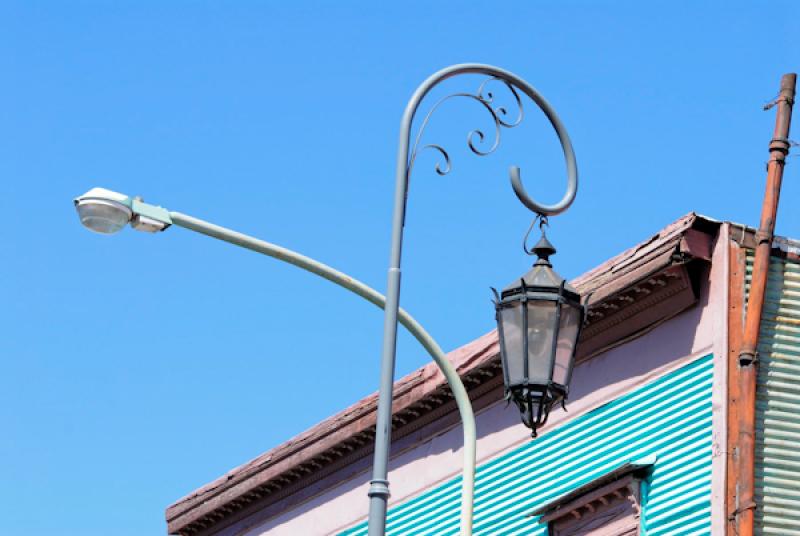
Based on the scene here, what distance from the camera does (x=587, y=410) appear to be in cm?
1748

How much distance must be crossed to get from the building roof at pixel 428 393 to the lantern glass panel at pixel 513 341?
300cm

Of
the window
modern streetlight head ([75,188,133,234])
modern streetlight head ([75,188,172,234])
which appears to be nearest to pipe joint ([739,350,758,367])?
the window

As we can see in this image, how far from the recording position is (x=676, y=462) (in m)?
16.0

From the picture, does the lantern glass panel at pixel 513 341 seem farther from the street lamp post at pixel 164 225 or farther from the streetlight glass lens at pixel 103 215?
the streetlight glass lens at pixel 103 215

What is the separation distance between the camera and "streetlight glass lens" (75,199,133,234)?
37.3 ft

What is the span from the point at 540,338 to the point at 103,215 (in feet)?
10.0

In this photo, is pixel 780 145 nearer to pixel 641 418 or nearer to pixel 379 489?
pixel 641 418

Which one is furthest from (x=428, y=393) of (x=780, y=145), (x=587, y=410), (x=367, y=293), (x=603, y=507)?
(x=367, y=293)

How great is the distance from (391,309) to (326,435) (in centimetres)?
1065

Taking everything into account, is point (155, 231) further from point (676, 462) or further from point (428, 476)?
point (428, 476)

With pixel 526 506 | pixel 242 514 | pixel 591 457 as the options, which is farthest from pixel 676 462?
pixel 242 514

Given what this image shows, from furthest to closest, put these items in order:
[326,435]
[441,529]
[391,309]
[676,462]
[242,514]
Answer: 1. [242,514]
2. [326,435]
3. [441,529]
4. [676,462]
5. [391,309]

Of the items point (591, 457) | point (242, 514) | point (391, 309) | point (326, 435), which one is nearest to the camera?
point (391, 309)

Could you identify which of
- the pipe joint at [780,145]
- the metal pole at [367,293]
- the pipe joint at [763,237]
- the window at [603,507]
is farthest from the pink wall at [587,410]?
the metal pole at [367,293]
